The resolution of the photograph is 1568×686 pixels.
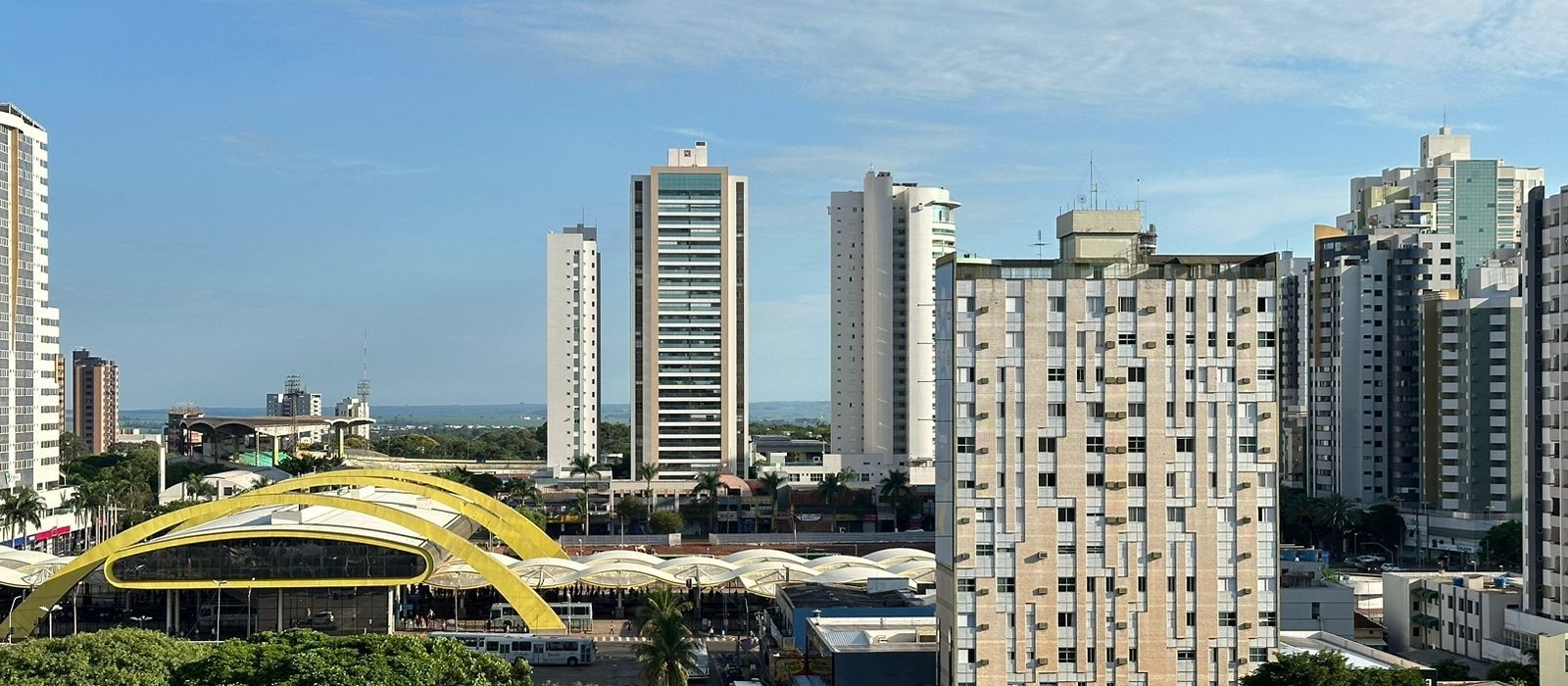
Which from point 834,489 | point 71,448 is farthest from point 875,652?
point 71,448

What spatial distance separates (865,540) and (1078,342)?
5798 cm

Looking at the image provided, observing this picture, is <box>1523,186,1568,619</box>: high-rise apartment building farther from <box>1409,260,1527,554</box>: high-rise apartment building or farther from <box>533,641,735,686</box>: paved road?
<box>1409,260,1527,554</box>: high-rise apartment building

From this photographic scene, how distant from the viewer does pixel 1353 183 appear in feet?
434

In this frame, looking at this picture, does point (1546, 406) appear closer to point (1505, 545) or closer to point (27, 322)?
point (1505, 545)

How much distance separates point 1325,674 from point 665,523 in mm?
72498

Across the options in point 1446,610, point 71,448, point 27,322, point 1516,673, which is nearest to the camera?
point 1516,673

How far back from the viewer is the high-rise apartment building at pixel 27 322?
85750 mm

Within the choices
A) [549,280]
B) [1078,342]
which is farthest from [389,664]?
[549,280]

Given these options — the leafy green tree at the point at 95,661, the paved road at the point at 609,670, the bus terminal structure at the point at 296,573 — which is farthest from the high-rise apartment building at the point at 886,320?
the leafy green tree at the point at 95,661

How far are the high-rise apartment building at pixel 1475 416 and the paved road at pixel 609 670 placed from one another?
47.9 m

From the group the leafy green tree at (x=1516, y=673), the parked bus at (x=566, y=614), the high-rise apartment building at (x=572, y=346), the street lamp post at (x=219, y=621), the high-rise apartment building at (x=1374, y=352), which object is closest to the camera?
the leafy green tree at (x=1516, y=673)

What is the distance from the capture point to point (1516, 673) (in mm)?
41656

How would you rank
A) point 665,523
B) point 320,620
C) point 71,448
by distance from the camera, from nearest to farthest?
point 320,620 < point 665,523 < point 71,448

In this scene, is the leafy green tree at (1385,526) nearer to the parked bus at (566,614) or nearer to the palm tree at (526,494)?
the parked bus at (566,614)
